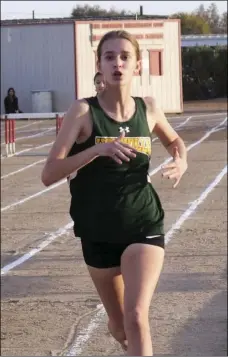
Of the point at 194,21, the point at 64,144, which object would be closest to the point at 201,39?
the point at 194,21

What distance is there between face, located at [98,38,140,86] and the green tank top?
0.51ft

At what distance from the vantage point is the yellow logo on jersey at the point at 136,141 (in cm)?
508

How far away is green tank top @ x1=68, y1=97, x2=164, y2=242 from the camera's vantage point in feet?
16.7

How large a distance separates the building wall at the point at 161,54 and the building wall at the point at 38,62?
96 cm

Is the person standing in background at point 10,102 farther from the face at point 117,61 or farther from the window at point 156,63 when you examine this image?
the face at point 117,61

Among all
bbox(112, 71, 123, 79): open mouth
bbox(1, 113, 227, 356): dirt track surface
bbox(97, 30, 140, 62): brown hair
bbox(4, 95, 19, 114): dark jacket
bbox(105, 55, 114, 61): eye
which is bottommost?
bbox(1, 113, 227, 356): dirt track surface

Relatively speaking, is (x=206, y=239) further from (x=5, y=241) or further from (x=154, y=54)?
(x=154, y=54)

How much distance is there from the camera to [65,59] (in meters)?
41.6

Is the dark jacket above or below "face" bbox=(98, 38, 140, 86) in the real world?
below

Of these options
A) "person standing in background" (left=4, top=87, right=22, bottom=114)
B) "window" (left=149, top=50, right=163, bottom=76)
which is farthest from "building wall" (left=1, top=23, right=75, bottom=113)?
"window" (left=149, top=50, right=163, bottom=76)

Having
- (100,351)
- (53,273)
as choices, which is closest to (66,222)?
(53,273)

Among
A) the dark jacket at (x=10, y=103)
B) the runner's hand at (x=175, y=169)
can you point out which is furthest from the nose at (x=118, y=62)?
the dark jacket at (x=10, y=103)

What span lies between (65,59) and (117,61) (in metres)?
36.7

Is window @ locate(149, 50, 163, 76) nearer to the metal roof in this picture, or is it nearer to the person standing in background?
the metal roof
